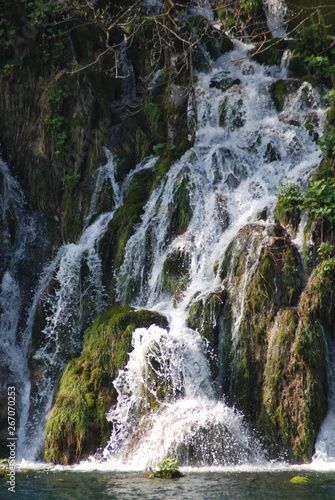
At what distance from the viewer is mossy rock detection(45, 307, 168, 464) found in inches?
406

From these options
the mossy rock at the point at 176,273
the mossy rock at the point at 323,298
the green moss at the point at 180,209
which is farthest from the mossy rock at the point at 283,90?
the mossy rock at the point at 323,298

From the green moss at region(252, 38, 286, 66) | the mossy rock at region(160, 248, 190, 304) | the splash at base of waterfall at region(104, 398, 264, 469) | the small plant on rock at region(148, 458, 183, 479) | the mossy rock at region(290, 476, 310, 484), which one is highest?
the green moss at region(252, 38, 286, 66)

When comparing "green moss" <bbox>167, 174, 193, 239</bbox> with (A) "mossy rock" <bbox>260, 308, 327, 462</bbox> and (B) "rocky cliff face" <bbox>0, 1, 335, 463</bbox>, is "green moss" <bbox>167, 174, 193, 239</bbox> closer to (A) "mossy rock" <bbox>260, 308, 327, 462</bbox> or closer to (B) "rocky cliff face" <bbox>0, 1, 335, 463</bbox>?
(B) "rocky cliff face" <bbox>0, 1, 335, 463</bbox>

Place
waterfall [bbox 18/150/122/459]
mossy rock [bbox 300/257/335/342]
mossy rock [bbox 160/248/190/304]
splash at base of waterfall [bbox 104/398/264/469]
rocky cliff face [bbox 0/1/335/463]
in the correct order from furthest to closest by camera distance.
Result: waterfall [bbox 18/150/122/459]
mossy rock [bbox 160/248/190/304]
mossy rock [bbox 300/257/335/342]
rocky cliff face [bbox 0/1/335/463]
splash at base of waterfall [bbox 104/398/264/469]

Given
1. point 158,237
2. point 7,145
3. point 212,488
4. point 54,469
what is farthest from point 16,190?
point 212,488

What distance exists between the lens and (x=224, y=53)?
18328mm

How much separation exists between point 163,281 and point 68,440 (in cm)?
352

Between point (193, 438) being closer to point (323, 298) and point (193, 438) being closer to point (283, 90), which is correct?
point (323, 298)

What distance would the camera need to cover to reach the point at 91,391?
10.7 m

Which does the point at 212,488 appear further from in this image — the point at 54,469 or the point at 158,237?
the point at 158,237

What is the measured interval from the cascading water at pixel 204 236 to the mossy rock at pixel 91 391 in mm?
250

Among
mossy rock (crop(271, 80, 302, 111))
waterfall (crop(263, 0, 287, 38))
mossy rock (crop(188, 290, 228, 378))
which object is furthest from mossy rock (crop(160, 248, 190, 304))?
waterfall (crop(263, 0, 287, 38))

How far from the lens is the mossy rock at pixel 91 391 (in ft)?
33.8

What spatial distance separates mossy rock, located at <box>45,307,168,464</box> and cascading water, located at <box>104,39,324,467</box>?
0.82 ft
